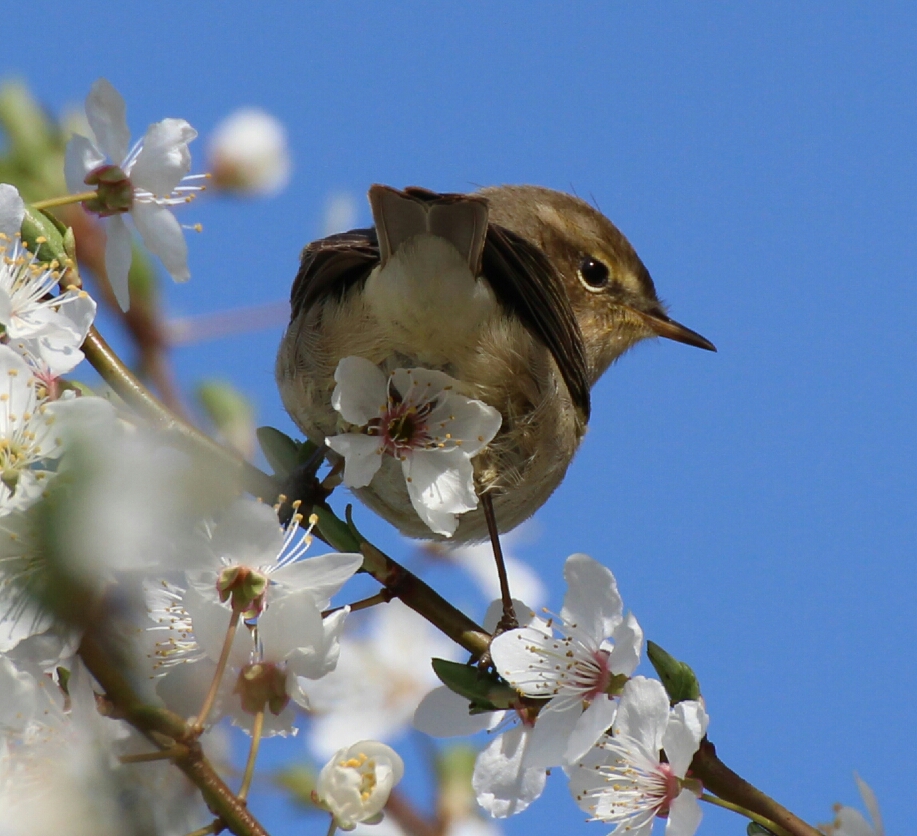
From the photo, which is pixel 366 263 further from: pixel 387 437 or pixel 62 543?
pixel 62 543

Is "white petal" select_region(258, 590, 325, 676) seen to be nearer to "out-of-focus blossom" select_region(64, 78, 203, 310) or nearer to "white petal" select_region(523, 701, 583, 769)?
"white petal" select_region(523, 701, 583, 769)

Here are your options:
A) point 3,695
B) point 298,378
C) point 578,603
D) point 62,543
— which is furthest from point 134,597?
point 298,378

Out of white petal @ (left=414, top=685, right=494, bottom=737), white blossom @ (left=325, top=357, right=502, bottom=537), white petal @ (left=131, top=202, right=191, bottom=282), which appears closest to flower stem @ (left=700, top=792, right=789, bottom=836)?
white petal @ (left=414, top=685, right=494, bottom=737)

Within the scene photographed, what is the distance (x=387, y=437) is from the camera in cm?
299

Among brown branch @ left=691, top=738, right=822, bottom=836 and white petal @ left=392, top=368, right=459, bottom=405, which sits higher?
white petal @ left=392, top=368, right=459, bottom=405

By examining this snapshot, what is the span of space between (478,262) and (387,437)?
76cm

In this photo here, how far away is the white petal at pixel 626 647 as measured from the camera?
7.88ft

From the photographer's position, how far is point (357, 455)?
2895 millimetres

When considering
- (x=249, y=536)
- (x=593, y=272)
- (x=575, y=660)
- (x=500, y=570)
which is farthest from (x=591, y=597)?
(x=593, y=272)

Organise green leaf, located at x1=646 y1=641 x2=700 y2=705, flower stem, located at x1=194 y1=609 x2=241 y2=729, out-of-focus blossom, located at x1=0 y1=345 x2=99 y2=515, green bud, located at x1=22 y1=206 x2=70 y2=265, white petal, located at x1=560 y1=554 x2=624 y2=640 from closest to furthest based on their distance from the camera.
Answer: out-of-focus blossom, located at x1=0 y1=345 x2=99 y2=515, flower stem, located at x1=194 y1=609 x2=241 y2=729, green leaf, located at x1=646 y1=641 x2=700 y2=705, white petal, located at x1=560 y1=554 x2=624 y2=640, green bud, located at x1=22 y1=206 x2=70 y2=265

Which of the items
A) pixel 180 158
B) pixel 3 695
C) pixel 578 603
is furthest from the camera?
pixel 180 158

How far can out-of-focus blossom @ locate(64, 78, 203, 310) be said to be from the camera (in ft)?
9.14

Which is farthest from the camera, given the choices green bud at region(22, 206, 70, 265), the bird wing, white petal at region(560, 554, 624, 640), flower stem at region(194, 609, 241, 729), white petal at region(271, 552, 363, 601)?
the bird wing

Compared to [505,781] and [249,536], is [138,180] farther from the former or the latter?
[505,781]
